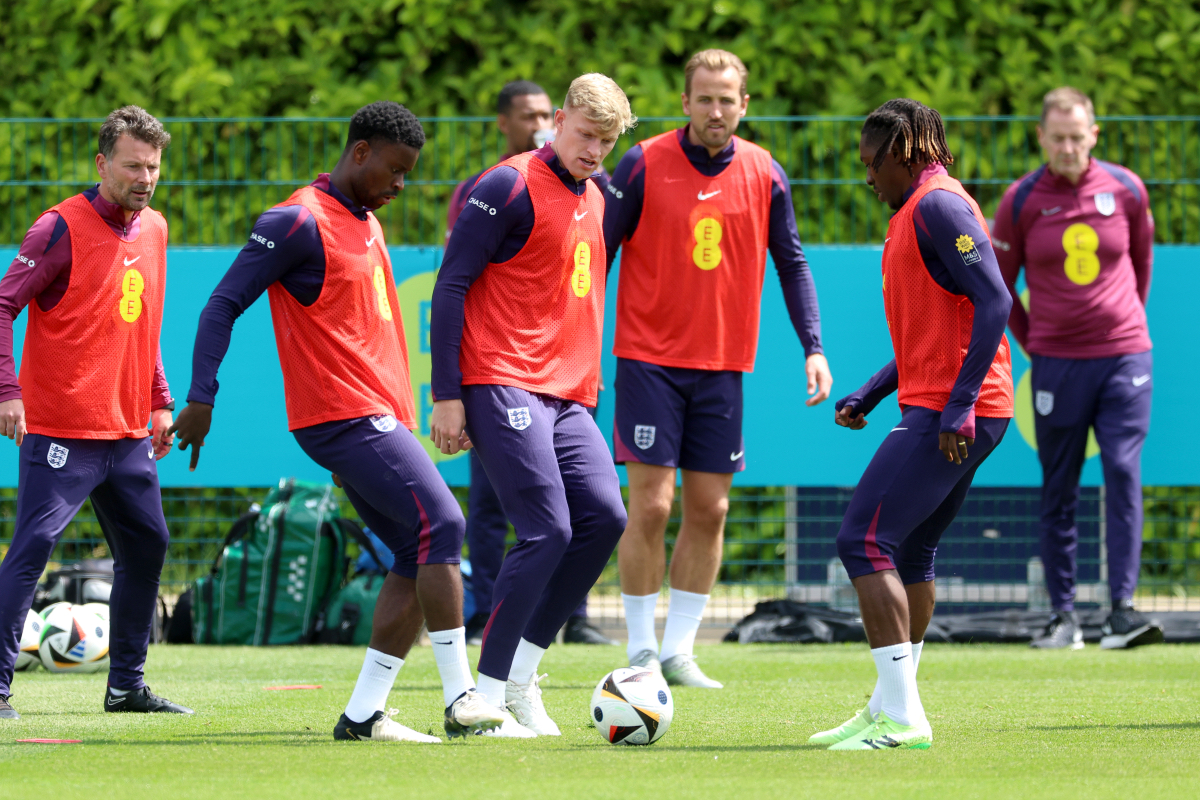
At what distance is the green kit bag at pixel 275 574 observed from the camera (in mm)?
8516

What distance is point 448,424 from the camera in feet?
16.1

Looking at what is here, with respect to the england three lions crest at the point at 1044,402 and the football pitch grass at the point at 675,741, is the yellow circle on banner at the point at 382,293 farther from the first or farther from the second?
the england three lions crest at the point at 1044,402

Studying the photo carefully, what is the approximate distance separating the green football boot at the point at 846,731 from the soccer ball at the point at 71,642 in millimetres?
4054

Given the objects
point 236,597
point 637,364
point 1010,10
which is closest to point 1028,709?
point 637,364

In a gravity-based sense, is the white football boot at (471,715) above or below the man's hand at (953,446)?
below

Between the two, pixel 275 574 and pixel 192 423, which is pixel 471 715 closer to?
pixel 192 423

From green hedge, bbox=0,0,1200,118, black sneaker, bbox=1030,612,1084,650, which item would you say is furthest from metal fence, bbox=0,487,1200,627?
green hedge, bbox=0,0,1200,118

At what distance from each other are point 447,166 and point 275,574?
3.01m

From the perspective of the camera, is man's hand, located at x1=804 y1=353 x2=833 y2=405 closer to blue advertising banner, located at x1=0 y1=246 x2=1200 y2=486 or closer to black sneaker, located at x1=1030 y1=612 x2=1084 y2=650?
blue advertising banner, located at x1=0 y1=246 x2=1200 y2=486

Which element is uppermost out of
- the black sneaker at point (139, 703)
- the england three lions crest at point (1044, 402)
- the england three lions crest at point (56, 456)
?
the england three lions crest at point (1044, 402)

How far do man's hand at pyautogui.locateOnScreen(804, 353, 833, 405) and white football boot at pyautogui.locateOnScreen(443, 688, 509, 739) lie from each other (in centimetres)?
263

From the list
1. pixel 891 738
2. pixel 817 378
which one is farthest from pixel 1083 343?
pixel 891 738

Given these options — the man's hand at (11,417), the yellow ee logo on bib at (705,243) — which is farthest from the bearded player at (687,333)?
the man's hand at (11,417)

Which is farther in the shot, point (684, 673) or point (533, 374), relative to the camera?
point (684, 673)
